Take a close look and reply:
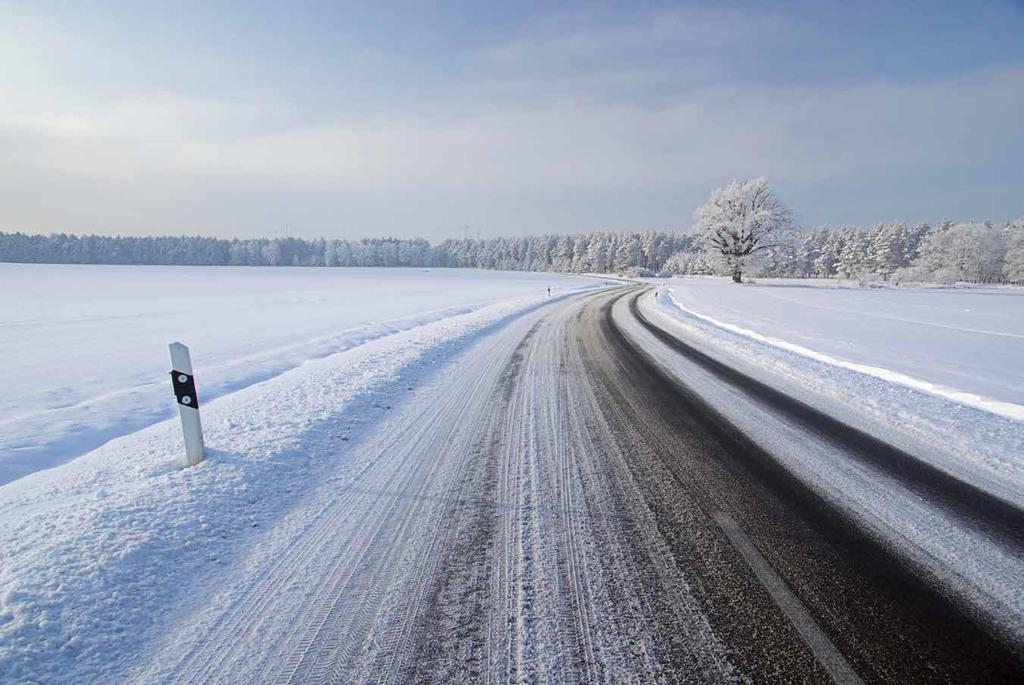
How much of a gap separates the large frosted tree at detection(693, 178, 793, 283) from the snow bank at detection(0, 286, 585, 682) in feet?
171

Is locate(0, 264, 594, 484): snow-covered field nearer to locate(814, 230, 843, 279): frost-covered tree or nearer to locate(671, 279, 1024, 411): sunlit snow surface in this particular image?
locate(671, 279, 1024, 411): sunlit snow surface

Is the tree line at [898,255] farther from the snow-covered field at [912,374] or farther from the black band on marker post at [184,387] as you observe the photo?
the black band on marker post at [184,387]

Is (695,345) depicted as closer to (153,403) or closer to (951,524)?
(951,524)

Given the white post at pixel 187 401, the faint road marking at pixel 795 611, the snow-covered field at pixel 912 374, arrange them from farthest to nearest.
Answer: the snow-covered field at pixel 912 374 < the white post at pixel 187 401 < the faint road marking at pixel 795 611

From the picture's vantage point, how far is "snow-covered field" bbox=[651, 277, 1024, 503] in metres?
5.02

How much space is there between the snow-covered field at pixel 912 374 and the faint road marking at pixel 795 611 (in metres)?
2.59

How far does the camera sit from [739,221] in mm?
50156

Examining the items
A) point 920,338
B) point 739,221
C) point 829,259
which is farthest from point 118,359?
point 829,259

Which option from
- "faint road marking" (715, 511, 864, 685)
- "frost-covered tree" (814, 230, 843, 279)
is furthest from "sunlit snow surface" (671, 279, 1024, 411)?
"frost-covered tree" (814, 230, 843, 279)

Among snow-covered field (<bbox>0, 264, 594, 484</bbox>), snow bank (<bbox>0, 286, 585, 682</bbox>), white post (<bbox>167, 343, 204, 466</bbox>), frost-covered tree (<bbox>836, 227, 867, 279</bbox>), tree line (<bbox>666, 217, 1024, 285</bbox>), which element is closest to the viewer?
snow bank (<bbox>0, 286, 585, 682</bbox>)

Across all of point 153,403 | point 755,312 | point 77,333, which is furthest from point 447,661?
point 755,312

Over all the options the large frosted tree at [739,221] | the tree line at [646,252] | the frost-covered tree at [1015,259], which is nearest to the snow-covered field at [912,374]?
the large frosted tree at [739,221]

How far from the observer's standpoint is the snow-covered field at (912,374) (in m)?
5.02

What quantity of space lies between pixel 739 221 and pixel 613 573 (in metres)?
54.6
